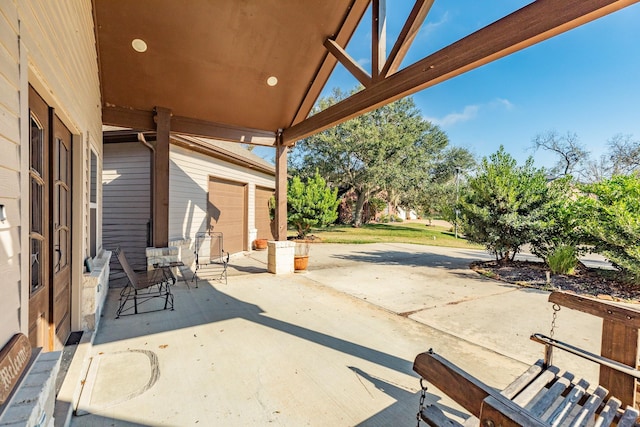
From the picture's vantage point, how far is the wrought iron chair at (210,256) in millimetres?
6602

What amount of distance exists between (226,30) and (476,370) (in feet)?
16.9

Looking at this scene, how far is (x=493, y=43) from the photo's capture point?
2646mm

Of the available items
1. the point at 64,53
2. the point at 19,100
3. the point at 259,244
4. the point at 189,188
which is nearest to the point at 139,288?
the point at 64,53

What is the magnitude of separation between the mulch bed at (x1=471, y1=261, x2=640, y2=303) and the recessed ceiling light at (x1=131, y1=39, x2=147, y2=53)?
8.07 m

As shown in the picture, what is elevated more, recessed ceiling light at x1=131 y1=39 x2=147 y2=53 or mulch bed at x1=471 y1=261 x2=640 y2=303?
recessed ceiling light at x1=131 y1=39 x2=147 y2=53

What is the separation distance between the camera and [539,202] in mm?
7344

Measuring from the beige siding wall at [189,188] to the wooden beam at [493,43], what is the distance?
5.07 metres

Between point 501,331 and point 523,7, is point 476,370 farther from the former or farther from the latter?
point 523,7

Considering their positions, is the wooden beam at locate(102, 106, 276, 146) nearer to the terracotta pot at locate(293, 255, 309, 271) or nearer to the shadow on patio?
the terracotta pot at locate(293, 255, 309, 271)

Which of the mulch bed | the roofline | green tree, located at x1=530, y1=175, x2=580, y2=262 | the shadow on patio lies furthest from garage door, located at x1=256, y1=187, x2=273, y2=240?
green tree, located at x1=530, y1=175, x2=580, y2=262

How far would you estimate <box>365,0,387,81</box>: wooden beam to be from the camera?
376 cm

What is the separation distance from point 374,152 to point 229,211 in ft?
42.4

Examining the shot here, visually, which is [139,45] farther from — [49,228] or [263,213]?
[263,213]

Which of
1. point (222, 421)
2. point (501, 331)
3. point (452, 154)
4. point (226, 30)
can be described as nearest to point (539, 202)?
point (501, 331)
